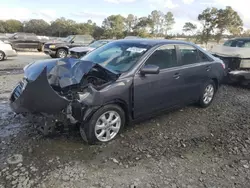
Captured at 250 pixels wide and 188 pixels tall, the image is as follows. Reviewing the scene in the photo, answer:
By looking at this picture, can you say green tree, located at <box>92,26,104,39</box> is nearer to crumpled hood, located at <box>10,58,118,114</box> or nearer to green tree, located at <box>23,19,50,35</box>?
green tree, located at <box>23,19,50,35</box>

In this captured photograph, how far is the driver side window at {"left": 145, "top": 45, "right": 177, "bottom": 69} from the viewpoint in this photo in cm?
416

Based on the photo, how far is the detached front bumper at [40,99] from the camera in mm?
3053

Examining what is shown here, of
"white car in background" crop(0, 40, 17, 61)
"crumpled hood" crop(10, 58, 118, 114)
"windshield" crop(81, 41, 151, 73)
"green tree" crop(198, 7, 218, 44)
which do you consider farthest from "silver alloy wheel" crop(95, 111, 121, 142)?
"green tree" crop(198, 7, 218, 44)

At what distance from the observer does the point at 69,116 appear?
3.37 metres

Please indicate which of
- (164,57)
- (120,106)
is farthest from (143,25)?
(120,106)

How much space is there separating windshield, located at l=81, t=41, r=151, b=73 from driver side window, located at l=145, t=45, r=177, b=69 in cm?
19

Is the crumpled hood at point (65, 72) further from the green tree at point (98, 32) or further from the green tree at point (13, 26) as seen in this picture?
the green tree at point (13, 26)

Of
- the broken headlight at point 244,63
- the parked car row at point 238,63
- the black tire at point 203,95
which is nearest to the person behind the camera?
the black tire at point 203,95

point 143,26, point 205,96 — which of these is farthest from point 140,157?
point 143,26

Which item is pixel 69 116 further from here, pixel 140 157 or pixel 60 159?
pixel 140 157

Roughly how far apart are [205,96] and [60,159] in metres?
3.65

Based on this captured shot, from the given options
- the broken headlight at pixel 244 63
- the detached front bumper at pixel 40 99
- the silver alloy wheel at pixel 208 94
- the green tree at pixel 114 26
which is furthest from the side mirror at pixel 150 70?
the green tree at pixel 114 26

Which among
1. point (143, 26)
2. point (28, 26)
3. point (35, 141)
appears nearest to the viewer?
point (35, 141)

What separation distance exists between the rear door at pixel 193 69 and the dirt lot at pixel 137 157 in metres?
0.62
